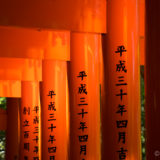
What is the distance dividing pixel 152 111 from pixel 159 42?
0.98 m

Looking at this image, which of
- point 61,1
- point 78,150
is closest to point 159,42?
point 61,1

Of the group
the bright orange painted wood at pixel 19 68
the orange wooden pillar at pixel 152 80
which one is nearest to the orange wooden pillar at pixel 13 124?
the bright orange painted wood at pixel 19 68

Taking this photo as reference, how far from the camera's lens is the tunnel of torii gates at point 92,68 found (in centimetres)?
865

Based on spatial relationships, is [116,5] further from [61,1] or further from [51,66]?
[51,66]

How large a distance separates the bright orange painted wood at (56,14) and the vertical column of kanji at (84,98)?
100 centimetres

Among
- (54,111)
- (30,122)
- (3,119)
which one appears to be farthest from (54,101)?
(3,119)

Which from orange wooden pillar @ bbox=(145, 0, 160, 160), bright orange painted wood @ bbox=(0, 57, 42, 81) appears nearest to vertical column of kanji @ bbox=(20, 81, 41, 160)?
bright orange painted wood @ bbox=(0, 57, 42, 81)

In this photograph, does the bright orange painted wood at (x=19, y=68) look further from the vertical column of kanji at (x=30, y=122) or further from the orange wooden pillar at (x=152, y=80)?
the orange wooden pillar at (x=152, y=80)

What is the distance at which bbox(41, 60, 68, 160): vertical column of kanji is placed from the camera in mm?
13883

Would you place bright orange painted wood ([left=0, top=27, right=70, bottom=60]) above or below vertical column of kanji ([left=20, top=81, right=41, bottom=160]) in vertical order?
above

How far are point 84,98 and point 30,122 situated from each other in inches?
222

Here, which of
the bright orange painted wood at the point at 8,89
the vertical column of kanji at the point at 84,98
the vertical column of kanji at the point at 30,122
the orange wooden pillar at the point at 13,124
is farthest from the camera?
the orange wooden pillar at the point at 13,124

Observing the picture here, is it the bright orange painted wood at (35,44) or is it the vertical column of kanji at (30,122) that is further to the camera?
the vertical column of kanji at (30,122)

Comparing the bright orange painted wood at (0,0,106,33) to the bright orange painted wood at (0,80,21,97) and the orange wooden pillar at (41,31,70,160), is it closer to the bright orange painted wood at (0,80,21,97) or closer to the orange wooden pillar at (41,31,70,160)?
the orange wooden pillar at (41,31,70,160)
